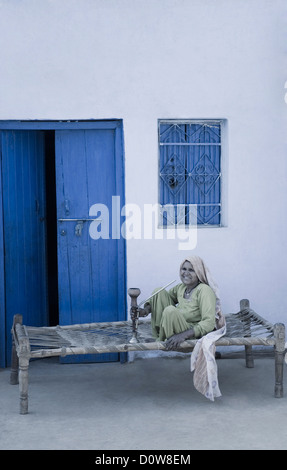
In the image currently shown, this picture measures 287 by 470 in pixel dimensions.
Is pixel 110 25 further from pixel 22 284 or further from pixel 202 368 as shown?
pixel 202 368

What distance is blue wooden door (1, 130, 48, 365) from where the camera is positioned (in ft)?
20.5

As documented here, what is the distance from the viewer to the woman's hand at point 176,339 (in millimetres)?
5051

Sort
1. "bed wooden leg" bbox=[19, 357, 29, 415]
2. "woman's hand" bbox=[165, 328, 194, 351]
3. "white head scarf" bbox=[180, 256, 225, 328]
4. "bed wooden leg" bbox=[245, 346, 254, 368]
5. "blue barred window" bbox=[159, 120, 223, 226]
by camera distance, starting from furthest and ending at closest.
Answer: "blue barred window" bbox=[159, 120, 223, 226] → "bed wooden leg" bbox=[245, 346, 254, 368] → "white head scarf" bbox=[180, 256, 225, 328] → "woman's hand" bbox=[165, 328, 194, 351] → "bed wooden leg" bbox=[19, 357, 29, 415]

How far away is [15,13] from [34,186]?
5.22 ft

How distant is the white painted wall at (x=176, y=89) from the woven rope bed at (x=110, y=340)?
0.60m

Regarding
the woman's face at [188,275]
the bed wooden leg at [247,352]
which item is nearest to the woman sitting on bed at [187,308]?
the woman's face at [188,275]

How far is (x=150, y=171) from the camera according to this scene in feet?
20.5

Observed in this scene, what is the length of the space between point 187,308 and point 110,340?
68 cm

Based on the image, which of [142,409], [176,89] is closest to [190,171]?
[176,89]

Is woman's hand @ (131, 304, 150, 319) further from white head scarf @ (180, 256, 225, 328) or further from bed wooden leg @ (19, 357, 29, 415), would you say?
bed wooden leg @ (19, 357, 29, 415)

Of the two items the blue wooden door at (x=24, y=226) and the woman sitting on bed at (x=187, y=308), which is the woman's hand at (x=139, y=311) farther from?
the blue wooden door at (x=24, y=226)

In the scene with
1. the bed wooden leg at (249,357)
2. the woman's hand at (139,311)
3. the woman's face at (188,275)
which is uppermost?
the woman's face at (188,275)

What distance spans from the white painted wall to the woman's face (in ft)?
3.07

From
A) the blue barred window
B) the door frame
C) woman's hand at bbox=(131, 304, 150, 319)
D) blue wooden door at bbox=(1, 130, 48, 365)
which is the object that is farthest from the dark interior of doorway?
woman's hand at bbox=(131, 304, 150, 319)
